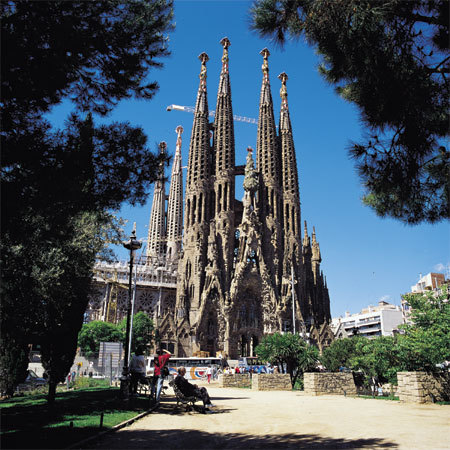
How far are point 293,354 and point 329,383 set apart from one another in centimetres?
628

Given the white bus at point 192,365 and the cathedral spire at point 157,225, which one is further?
the cathedral spire at point 157,225

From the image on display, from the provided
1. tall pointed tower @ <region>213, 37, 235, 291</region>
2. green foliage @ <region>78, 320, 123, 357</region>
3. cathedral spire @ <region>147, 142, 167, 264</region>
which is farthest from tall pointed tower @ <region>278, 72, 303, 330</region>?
cathedral spire @ <region>147, 142, 167, 264</region>

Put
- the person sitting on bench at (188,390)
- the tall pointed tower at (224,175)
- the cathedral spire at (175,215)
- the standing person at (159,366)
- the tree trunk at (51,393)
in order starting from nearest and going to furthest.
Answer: the tree trunk at (51,393) < the person sitting on bench at (188,390) < the standing person at (159,366) < the tall pointed tower at (224,175) < the cathedral spire at (175,215)

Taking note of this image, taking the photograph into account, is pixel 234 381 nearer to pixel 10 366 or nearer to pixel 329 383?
pixel 329 383

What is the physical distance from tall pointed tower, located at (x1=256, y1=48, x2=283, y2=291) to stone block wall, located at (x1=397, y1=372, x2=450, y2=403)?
3445 cm

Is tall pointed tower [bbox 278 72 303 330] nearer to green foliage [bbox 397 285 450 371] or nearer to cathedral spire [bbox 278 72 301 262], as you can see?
cathedral spire [bbox 278 72 301 262]

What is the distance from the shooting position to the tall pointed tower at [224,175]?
4506 centimetres

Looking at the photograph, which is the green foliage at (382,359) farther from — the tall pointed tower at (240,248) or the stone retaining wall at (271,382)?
the tall pointed tower at (240,248)

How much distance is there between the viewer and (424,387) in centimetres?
1099

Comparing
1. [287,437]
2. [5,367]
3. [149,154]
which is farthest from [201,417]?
[5,367]

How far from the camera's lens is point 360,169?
8.10 m

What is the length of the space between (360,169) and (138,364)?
315 inches

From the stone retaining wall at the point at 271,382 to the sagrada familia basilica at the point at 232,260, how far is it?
20903mm

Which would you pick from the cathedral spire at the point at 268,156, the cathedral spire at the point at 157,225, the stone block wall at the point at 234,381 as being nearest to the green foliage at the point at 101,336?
the stone block wall at the point at 234,381
